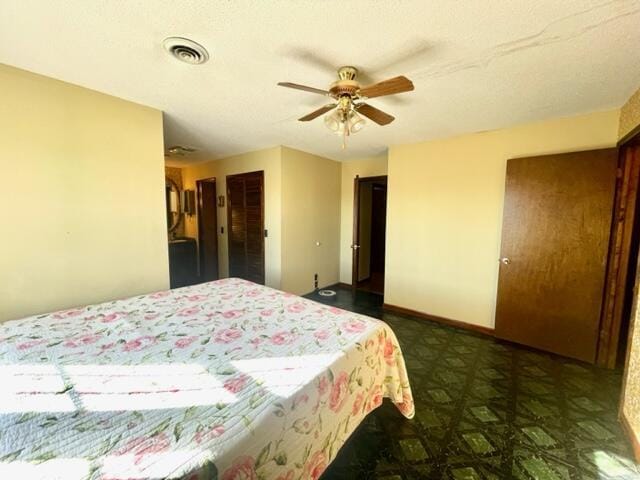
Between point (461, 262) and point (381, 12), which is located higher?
point (381, 12)

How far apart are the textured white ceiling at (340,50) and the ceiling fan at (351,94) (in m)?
0.13

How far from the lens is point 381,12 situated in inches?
47.1

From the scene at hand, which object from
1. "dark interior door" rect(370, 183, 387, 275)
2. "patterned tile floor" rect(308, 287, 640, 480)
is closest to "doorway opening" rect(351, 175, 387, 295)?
"dark interior door" rect(370, 183, 387, 275)

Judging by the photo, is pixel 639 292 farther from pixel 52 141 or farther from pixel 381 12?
pixel 52 141

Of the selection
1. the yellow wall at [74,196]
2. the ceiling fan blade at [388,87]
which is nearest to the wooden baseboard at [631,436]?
the ceiling fan blade at [388,87]

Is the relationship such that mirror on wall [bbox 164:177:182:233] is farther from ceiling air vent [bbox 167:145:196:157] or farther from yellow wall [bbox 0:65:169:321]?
yellow wall [bbox 0:65:169:321]

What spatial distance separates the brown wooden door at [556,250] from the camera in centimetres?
222

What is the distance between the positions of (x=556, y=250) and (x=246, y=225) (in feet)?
12.2

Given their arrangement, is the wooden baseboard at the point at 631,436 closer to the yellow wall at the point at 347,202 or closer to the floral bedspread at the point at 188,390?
the floral bedspread at the point at 188,390

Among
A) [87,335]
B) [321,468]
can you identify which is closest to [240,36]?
[87,335]

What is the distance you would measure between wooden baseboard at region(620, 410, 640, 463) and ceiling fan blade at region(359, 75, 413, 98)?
229cm

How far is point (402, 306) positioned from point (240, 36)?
3246 mm

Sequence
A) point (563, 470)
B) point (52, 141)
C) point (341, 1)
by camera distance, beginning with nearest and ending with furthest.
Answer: point (341, 1) → point (563, 470) → point (52, 141)

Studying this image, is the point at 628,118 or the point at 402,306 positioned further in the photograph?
the point at 402,306
